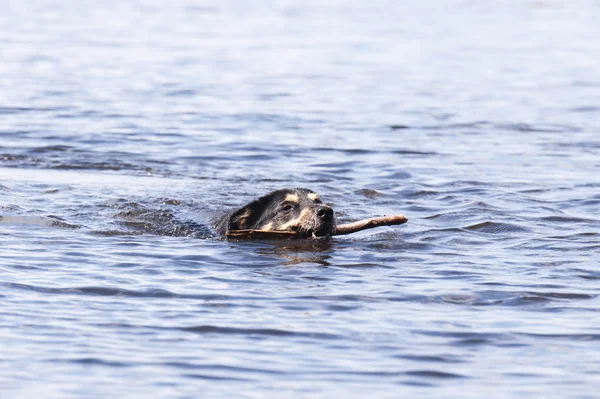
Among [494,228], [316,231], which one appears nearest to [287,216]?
[316,231]

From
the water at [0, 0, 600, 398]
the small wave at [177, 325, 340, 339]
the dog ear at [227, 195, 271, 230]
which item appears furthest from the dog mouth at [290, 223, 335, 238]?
the small wave at [177, 325, 340, 339]

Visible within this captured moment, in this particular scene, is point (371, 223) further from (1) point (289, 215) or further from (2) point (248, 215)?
(2) point (248, 215)

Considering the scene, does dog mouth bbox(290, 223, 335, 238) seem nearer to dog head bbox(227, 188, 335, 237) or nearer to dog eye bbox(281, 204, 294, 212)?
dog head bbox(227, 188, 335, 237)

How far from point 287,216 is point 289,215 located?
0.07 feet

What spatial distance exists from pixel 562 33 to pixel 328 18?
8.32 m

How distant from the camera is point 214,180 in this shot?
46.3 feet

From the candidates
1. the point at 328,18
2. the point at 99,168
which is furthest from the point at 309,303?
the point at 328,18

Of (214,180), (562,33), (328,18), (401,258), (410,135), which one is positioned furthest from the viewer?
(328,18)

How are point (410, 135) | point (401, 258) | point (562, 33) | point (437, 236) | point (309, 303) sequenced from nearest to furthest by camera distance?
1. point (309, 303)
2. point (401, 258)
3. point (437, 236)
4. point (410, 135)
5. point (562, 33)

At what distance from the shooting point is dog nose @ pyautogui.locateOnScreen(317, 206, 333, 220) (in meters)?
10.2

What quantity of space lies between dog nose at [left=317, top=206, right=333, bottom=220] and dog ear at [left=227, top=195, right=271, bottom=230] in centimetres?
78

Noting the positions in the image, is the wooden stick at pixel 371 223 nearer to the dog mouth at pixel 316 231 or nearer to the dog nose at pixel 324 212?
the dog mouth at pixel 316 231

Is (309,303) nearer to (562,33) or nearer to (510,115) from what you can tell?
(510,115)

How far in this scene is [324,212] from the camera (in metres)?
10.2
